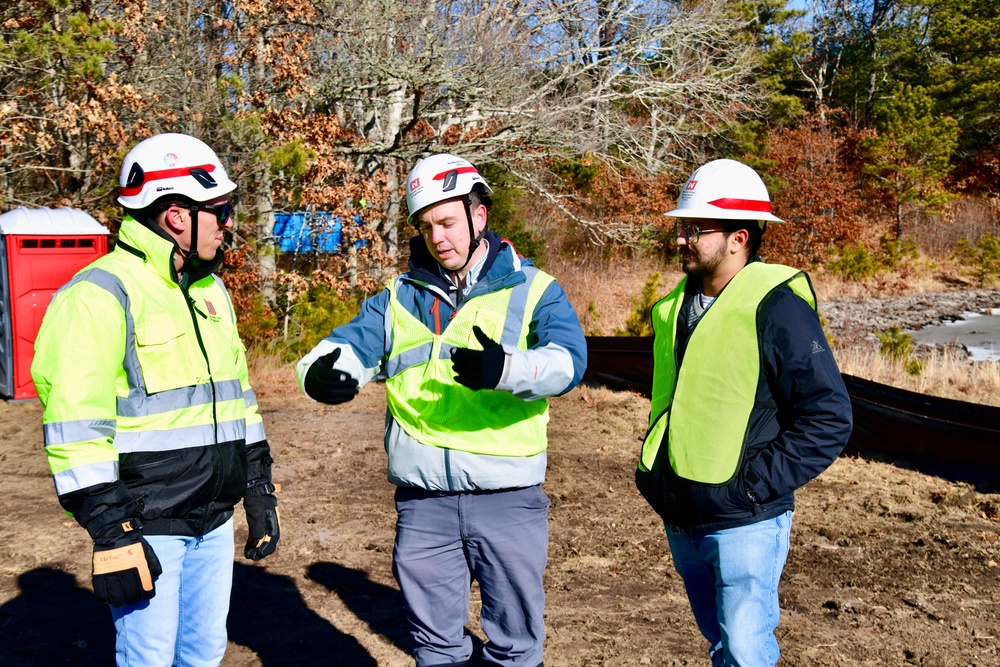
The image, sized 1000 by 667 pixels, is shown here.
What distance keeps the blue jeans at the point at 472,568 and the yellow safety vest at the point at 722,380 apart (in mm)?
527

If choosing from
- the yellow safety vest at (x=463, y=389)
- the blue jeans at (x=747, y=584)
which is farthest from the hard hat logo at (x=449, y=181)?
the blue jeans at (x=747, y=584)

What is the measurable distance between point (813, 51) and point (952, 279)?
1567 centimetres

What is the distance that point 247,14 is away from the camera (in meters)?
11.5

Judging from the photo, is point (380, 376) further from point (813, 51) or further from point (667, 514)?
point (813, 51)

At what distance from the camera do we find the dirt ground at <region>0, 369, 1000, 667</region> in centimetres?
398

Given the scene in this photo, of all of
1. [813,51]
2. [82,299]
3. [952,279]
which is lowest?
[952,279]

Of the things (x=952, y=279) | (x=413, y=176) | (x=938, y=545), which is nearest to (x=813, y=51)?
(x=952, y=279)

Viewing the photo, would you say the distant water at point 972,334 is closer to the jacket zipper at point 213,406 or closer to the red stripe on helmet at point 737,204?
the red stripe on helmet at point 737,204

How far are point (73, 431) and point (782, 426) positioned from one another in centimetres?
195

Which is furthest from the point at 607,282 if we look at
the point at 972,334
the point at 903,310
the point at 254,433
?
the point at 254,433

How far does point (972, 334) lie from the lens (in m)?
14.3

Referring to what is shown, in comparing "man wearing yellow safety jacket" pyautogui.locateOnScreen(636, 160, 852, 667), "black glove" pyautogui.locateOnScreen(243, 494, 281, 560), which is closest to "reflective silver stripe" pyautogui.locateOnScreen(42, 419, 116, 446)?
"black glove" pyautogui.locateOnScreen(243, 494, 281, 560)

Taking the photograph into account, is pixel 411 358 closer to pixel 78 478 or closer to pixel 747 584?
pixel 78 478

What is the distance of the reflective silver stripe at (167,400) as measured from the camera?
253 centimetres
